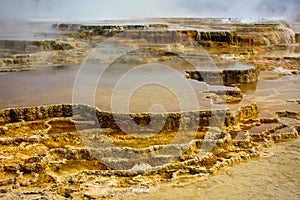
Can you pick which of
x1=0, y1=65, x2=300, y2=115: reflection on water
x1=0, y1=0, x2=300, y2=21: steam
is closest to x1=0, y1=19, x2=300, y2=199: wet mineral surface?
x1=0, y1=65, x2=300, y2=115: reflection on water

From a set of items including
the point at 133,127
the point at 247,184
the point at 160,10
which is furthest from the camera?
the point at 160,10

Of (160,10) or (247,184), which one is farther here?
(160,10)

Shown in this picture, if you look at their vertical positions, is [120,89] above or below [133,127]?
above

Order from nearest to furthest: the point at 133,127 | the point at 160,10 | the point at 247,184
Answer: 1. the point at 247,184
2. the point at 133,127
3. the point at 160,10

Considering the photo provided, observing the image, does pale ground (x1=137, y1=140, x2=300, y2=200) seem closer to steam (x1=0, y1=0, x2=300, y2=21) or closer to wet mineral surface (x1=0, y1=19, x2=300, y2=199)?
wet mineral surface (x1=0, y1=19, x2=300, y2=199)

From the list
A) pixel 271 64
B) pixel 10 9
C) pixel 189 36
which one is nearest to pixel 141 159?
pixel 271 64

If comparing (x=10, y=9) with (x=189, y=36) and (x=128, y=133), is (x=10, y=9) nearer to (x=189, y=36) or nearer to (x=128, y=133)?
(x=189, y=36)

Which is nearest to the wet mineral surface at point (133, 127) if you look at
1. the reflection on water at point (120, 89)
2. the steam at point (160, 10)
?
the reflection on water at point (120, 89)

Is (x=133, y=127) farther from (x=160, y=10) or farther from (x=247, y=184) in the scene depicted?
(x=160, y=10)

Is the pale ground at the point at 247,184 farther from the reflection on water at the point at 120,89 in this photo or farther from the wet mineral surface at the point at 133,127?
the reflection on water at the point at 120,89

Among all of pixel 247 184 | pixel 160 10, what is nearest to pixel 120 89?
pixel 247 184

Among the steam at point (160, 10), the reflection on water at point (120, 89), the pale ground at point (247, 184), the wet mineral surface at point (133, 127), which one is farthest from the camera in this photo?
the steam at point (160, 10)
